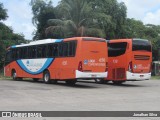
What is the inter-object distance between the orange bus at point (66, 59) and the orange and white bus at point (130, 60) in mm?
1819

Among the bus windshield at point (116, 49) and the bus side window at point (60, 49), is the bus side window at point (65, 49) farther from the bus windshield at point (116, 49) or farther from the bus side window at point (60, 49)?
the bus windshield at point (116, 49)

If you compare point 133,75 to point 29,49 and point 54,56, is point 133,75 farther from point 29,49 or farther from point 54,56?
point 29,49

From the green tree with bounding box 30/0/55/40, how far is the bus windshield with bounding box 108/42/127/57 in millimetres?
25737

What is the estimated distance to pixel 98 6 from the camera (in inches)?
2066

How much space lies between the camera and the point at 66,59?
2333cm

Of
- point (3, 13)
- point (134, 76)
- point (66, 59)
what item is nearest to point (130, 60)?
point (134, 76)

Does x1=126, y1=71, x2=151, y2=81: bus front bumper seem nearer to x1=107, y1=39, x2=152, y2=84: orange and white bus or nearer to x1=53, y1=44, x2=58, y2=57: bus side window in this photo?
x1=107, y1=39, x2=152, y2=84: orange and white bus

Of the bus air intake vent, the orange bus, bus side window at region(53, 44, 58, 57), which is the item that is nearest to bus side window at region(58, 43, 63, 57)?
the orange bus

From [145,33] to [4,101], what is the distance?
213 feet

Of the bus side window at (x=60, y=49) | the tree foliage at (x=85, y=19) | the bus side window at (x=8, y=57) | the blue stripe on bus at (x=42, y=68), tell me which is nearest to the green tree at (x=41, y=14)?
the tree foliage at (x=85, y=19)

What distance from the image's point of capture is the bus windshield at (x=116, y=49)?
81.1 ft

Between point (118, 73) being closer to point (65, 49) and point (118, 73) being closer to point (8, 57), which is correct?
point (65, 49)

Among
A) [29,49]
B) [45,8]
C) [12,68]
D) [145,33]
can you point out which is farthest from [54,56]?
[145,33]

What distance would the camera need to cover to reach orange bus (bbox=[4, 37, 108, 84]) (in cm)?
2230
